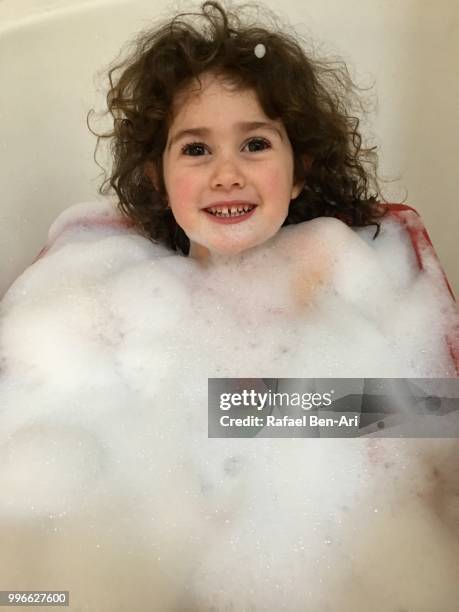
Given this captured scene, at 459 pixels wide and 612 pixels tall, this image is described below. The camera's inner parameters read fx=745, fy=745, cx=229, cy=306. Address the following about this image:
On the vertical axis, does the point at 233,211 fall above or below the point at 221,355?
above

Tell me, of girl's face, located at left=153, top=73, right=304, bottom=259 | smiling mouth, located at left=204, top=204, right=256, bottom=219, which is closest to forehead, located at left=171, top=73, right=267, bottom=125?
girl's face, located at left=153, top=73, right=304, bottom=259

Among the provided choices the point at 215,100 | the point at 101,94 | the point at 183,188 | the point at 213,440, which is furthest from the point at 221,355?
the point at 101,94

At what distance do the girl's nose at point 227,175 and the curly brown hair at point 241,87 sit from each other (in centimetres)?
10

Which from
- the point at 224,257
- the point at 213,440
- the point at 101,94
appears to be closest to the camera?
the point at 213,440

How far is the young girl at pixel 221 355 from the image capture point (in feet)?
2.85

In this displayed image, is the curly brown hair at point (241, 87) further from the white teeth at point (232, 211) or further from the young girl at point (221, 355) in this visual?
the white teeth at point (232, 211)

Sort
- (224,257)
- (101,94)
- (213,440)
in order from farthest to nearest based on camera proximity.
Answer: (101,94) < (224,257) < (213,440)

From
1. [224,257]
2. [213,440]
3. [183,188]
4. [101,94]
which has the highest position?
[101,94]

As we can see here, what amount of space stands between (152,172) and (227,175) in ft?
0.68

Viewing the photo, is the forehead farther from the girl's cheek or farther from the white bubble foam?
the white bubble foam

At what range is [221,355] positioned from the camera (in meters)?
0.96

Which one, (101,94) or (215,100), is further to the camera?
(101,94)

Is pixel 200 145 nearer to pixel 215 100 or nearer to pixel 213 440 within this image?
pixel 215 100

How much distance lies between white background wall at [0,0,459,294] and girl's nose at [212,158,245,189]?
0.43 m
